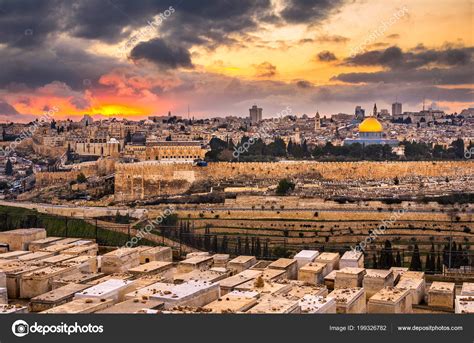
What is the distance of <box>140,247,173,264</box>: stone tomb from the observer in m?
8.48

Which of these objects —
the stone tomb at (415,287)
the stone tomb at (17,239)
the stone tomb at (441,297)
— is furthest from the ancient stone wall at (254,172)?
the stone tomb at (441,297)

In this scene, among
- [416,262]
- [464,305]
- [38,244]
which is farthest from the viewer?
[416,262]

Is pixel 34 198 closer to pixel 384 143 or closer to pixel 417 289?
pixel 384 143

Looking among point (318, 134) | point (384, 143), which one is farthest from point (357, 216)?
point (318, 134)

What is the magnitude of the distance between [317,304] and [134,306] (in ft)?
4.99

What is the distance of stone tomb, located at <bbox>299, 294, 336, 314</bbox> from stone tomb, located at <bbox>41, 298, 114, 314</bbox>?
5.52ft

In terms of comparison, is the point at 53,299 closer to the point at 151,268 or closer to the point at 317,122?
the point at 151,268

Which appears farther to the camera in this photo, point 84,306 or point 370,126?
point 370,126

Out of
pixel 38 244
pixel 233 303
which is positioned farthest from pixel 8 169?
pixel 233 303

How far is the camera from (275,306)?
5527 millimetres

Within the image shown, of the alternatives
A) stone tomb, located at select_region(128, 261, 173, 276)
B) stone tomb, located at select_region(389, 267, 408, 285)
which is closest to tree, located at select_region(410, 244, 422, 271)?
stone tomb, located at select_region(389, 267, 408, 285)

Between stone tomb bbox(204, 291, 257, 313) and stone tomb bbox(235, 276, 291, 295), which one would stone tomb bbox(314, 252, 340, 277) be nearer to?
stone tomb bbox(235, 276, 291, 295)

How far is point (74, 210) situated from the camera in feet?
70.9
